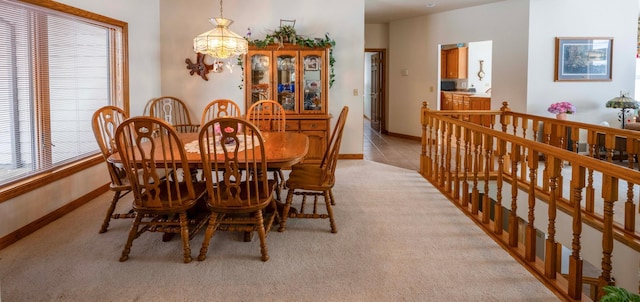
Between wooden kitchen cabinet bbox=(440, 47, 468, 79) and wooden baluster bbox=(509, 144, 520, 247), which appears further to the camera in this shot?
wooden kitchen cabinet bbox=(440, 47, 468, 79)

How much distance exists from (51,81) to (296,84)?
2935 mm

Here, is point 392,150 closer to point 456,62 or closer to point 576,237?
point 456,62

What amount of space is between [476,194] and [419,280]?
1.36 meters

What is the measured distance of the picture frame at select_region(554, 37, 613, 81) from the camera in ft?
22.4

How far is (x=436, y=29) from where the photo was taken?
8.16 m

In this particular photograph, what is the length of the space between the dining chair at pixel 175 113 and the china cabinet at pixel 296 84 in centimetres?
89

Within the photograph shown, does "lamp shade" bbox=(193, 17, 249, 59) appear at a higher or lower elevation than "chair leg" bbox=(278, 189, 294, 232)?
higher

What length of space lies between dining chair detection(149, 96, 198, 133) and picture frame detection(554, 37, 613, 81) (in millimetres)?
5330

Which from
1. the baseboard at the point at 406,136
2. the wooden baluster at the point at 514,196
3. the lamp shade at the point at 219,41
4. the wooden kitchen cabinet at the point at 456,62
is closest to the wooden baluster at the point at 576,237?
the wooden baluster at the point at 514,196

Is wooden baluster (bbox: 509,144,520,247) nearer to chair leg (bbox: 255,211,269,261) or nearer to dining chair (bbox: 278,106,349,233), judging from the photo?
dining chair (bbox: 278,106,349,233)

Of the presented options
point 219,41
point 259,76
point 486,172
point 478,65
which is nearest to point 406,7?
point 259,76

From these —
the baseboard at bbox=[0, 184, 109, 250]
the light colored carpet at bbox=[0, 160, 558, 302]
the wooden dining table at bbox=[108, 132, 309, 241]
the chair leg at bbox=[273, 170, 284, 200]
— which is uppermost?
the wooden dining table at bbox=[108, 132, 309, 241]

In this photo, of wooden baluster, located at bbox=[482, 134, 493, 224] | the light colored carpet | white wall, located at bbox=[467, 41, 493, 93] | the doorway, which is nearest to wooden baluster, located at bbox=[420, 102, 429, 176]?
the light colored carpet

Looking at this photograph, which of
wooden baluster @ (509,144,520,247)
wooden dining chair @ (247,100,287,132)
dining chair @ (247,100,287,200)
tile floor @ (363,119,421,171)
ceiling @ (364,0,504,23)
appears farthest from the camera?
ceiling @ (364,0,504,23)
